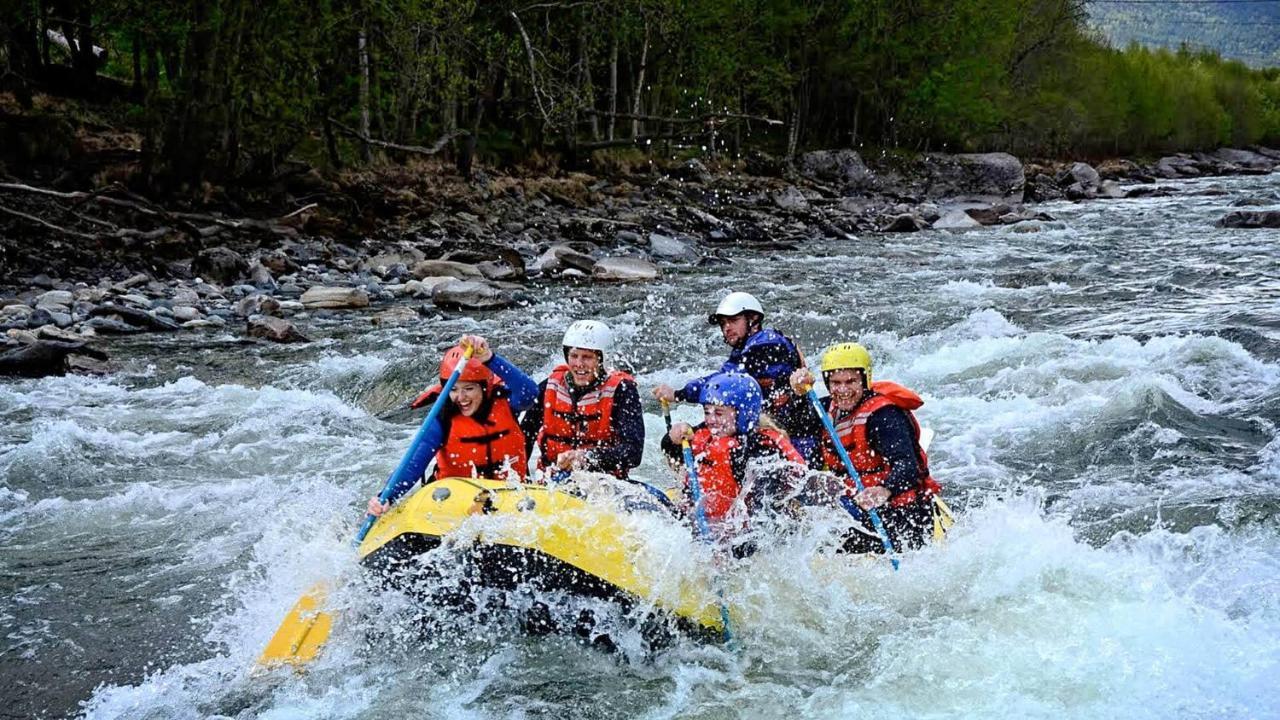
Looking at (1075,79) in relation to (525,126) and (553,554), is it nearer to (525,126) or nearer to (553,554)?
(525,126)

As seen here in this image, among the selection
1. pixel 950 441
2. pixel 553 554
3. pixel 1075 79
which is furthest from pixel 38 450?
pixel 1075 79

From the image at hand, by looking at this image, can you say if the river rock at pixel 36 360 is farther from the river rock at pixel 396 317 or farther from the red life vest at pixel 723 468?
the red life vest at pixel 723 468

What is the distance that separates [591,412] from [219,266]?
34.4 feet

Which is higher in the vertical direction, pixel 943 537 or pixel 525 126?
pixel 525 126

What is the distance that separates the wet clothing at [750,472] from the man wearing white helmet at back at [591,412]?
535 mm

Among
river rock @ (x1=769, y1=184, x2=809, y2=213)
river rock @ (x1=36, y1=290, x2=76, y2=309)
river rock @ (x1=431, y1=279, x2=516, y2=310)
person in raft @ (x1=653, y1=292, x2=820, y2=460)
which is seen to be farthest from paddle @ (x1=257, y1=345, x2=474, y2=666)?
river rock @ (x1=769, y1=184, x2=809, y2=213)

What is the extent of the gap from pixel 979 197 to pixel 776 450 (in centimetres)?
3113

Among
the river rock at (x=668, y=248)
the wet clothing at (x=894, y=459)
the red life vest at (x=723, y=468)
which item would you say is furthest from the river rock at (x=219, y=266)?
the wet clothing at (x=894, y=459)

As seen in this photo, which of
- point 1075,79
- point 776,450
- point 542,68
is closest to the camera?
point 776,450

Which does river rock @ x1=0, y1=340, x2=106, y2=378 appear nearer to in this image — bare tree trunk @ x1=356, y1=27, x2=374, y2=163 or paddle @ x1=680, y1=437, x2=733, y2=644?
paddle @ x1=680, y1=437, x2=733, y2=644

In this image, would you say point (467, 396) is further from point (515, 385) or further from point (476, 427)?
point (515, 385)

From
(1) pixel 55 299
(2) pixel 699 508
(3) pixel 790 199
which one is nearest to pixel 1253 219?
(3) pixel 790 199

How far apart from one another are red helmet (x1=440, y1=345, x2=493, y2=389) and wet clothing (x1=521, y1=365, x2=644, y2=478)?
375mm

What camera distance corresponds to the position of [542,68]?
20.7 metres
